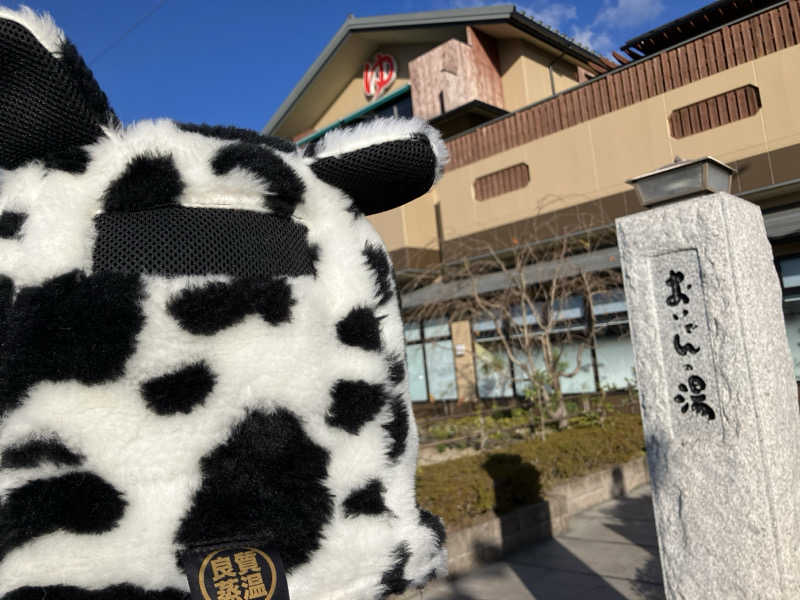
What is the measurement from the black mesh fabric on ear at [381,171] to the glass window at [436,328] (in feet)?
43.8

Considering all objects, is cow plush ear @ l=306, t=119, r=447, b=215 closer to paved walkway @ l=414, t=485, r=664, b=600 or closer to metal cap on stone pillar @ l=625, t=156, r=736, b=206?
metal cap on stone pillar @ l=625, t=156, r=736, b=206

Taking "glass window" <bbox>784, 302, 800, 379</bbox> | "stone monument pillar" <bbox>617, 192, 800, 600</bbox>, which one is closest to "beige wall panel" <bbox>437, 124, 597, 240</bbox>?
"glass window" <bbox>784, 302, 800, 379</bbox>

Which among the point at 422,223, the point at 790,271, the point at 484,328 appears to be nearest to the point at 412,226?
the point at 422,223

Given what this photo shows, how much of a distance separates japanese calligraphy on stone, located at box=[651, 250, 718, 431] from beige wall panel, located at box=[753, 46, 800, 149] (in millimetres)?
7934

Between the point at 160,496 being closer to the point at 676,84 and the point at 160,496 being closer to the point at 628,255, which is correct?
the point at 628,255

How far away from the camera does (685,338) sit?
3.39m

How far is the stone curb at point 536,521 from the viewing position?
5.00 meters

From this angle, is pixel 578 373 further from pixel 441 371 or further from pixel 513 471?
pixel 513 471

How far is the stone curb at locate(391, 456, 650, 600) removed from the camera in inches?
197

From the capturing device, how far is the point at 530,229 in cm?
1274

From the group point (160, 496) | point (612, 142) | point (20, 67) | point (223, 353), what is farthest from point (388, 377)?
point (612, 142)

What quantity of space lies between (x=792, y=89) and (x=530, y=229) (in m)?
4.87

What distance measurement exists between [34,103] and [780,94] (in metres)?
11.1

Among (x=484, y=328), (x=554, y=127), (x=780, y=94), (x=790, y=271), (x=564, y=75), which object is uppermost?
(x=564, y=75)
